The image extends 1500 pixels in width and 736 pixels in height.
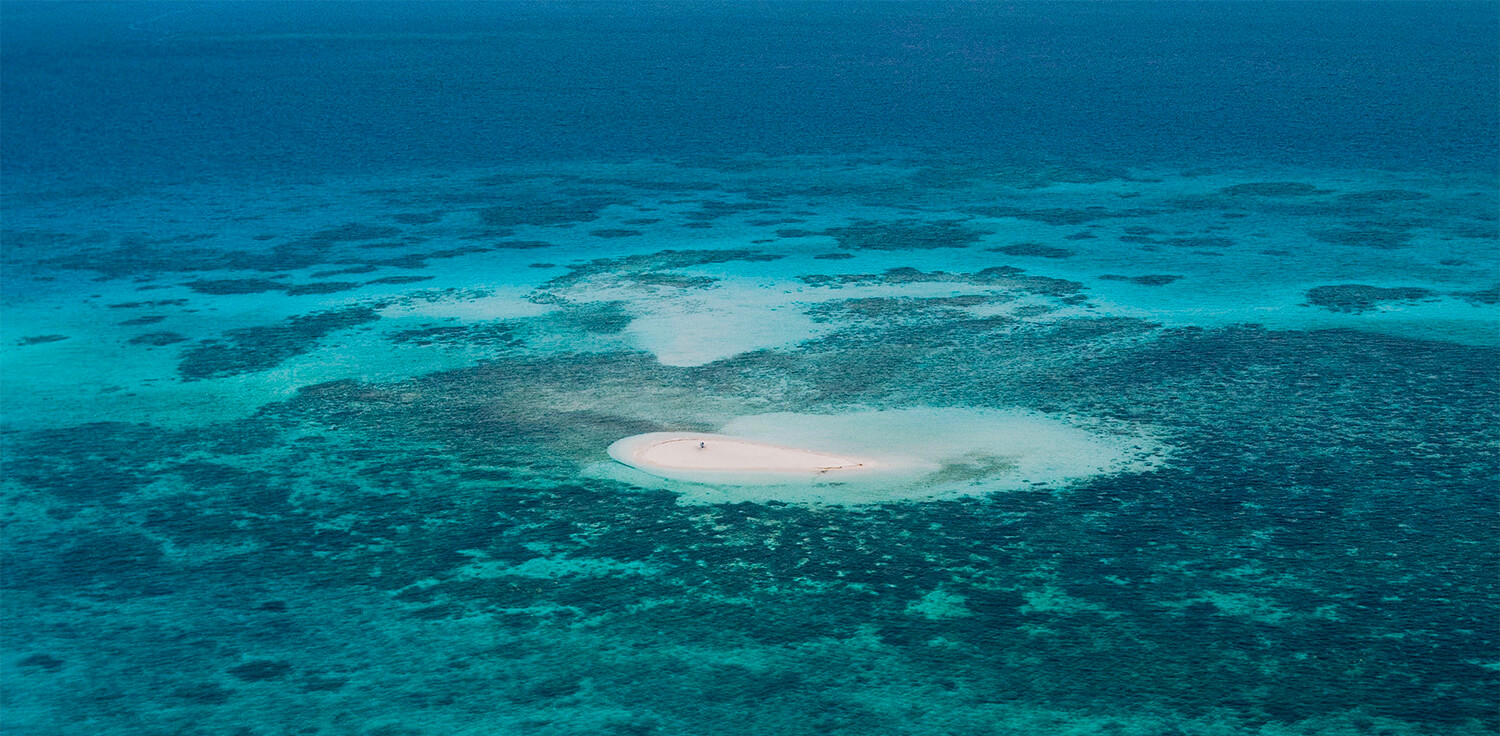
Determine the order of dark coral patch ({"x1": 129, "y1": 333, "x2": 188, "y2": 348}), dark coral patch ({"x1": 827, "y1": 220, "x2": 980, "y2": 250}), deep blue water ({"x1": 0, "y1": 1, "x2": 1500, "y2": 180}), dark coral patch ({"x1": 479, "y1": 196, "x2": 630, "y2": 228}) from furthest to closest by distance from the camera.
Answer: deep blue water ({"x1": 0, "y1": 1, "x2": 1500, "y2": 180}), dark coral patch ({"x1": 479, "y1": 196, "x2": 630, "y2": 228}), dark coral patch ({"x1": 827, "y1": 220, "x2": 980, "y2": 250}), dark coral patch ({"x1": 129, "y1": 333, "x2": 188, "y2": 348})

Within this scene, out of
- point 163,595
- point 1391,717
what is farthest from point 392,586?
point 1391,717

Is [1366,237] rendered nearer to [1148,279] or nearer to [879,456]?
[1148,279]

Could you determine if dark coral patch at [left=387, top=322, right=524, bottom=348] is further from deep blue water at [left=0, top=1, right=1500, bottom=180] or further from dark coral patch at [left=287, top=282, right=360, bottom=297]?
deep blue water at [left=0, top=1, right=1500, bottom=180]

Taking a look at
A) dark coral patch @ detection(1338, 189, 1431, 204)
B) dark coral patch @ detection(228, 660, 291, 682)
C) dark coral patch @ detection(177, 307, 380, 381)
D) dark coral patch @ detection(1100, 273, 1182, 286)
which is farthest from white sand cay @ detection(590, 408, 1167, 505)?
dark coral patch @ detection(1338, 189, 1431, 204)

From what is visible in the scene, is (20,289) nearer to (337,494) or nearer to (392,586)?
(337,494)

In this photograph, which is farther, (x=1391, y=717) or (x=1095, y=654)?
(x=1095, y=654)

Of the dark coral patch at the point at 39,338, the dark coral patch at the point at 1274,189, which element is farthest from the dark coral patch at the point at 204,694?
the dark coral patch at the point at 1274,189

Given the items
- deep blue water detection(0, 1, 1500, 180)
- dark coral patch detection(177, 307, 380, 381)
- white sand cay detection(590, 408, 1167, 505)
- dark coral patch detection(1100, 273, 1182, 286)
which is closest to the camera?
white sand cay detection(590, 408, 1167, 505)
